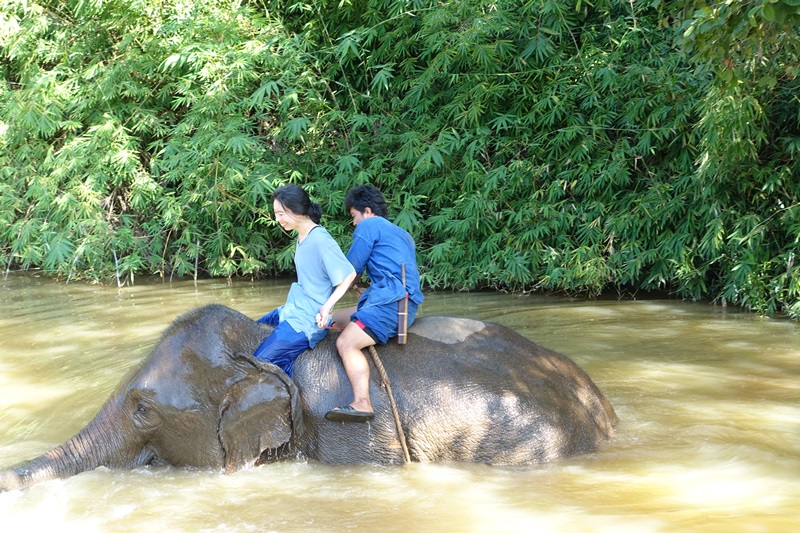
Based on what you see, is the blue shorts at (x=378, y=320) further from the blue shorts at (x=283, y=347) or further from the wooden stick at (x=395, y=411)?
the blue shorts at (x=283, y=347)

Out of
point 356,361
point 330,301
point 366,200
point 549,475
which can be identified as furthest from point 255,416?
point 549,475

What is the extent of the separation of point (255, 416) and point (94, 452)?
76cm

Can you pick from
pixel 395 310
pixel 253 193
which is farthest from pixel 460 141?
pixel 395 310

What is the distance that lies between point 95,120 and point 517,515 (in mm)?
9516

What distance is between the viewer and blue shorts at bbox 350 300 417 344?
3.85 m

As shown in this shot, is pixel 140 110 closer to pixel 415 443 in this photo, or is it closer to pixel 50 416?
pixel 50 416

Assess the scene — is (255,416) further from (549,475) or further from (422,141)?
(422,141)

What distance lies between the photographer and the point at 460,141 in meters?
8.81

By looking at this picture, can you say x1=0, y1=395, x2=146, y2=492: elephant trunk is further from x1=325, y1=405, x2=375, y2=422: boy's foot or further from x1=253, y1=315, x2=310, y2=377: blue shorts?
x1=325, y1=405, x2=375, y2=422: boy's foot

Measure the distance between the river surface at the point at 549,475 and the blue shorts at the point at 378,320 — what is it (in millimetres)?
610

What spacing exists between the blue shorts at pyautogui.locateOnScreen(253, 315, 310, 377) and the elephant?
7cm

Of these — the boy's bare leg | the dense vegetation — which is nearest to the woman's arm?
the boy's bare leg

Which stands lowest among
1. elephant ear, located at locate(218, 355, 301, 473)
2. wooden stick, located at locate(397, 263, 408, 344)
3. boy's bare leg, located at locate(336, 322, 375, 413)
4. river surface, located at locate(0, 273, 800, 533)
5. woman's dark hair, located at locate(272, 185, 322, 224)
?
river surface, located at locate(0, 273, 800, 533)

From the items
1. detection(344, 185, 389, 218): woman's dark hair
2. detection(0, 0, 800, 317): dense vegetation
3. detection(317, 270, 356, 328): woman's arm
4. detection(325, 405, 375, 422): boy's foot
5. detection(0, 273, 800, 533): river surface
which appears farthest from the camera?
detection(0, 0, 800, 317): dense vegetation
